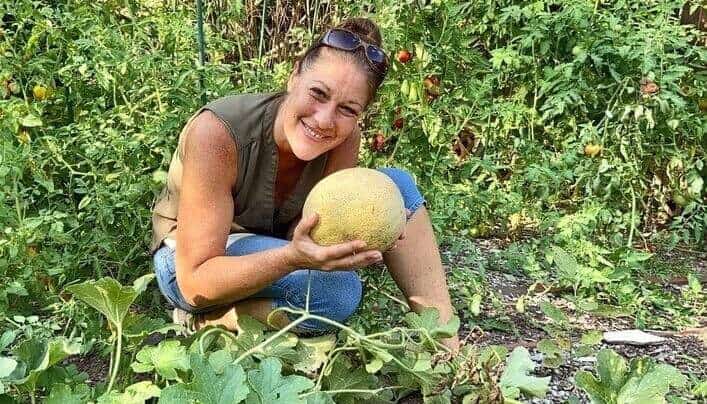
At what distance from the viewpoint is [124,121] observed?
259 centimetres

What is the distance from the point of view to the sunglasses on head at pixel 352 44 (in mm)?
1896

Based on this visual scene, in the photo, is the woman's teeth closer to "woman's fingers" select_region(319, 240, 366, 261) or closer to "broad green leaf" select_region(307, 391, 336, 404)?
"woman's fingers" select_region(319, 240, 366, 261)

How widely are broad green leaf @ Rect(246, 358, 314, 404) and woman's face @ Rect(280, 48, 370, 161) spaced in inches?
28.1

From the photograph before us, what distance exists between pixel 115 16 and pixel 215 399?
2.11 m

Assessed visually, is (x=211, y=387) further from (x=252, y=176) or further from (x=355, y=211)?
(x=252, y=176)

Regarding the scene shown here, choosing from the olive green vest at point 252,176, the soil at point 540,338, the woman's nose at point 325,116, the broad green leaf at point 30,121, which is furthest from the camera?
the broad green leaf at point 30,121

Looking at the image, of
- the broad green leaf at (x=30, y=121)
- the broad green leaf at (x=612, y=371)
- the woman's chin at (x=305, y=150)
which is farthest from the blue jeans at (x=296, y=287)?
the broad green leaf at (x=612, y=371)

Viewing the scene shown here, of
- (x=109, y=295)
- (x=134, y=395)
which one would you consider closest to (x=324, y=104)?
(x=109, y=295)

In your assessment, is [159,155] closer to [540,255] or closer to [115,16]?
[115,16]

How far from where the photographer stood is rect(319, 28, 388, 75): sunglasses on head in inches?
74.6

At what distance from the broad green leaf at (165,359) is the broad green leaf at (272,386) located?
0.16 meters

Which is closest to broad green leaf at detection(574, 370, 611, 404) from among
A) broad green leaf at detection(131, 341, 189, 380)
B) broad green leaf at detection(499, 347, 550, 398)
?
broad green leaf at detection(499, 347, 550, 398)

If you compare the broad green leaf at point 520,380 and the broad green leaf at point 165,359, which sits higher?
the broad green leaf at point 165,359

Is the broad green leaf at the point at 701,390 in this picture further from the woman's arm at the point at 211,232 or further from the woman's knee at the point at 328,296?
the woman's arm at the point at 211,232
